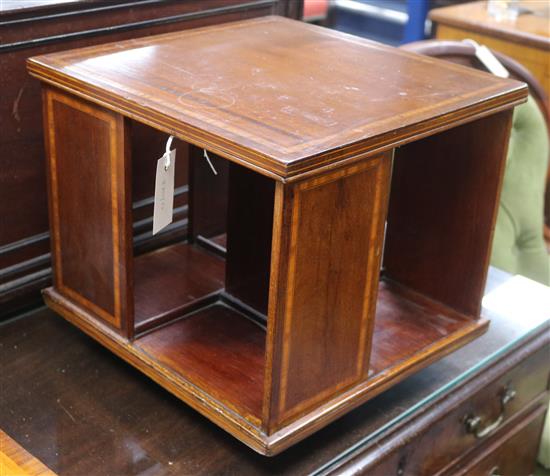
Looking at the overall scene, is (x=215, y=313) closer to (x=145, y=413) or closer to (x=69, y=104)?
(x=145, y=413)

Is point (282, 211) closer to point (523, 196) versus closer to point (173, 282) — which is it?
point (173, 282)

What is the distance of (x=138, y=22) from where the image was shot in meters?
1.02

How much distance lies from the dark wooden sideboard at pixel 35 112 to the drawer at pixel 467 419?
42 centimetres

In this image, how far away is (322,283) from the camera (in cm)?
75

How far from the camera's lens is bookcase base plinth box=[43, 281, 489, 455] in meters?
0.80

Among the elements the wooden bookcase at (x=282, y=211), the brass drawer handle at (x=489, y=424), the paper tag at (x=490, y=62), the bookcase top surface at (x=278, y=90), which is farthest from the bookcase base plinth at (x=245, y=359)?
the paper tag at (x=490, y=62)

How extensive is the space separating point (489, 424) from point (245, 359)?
15.6 inches

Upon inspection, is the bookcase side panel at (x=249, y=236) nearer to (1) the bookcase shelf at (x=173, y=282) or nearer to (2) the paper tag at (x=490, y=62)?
(1) the bookcase shelf at (x=173, y=282)

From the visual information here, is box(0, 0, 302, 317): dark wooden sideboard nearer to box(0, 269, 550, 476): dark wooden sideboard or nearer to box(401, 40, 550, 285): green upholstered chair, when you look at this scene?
box(0, 269, 550, 476): dark wooden sideboard

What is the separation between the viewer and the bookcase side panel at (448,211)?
2.99 feet

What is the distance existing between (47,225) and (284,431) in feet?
A: 1.37

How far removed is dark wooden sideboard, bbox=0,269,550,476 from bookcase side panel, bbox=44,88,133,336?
77mm

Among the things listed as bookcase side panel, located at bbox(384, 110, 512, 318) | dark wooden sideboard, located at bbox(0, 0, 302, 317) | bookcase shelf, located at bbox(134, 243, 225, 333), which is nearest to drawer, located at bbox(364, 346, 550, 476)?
bookcase side panel, located at bbox(384, 110, 512, 318)

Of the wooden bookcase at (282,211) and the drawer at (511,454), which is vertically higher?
the wooden bookcase at (282,211)
